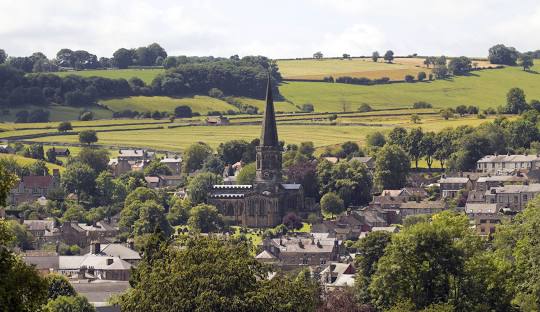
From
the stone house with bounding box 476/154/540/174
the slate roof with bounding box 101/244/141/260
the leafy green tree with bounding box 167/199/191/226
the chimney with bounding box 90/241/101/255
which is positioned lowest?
the leafy green tree with bounding box 167/199/191/226

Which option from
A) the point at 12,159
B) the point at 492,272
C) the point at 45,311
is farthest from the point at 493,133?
the point at 45,311

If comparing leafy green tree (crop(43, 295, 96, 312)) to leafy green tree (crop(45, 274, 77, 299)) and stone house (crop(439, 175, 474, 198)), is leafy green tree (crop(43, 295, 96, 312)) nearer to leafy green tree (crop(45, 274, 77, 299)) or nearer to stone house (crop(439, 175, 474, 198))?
leafy green tree (crop(45, 274, 77, 299))

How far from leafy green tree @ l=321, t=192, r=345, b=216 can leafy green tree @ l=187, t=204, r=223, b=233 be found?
12122mm

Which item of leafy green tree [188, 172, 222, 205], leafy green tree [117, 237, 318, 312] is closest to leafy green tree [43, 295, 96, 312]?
leafy green tree [117, 237, 318, 312]

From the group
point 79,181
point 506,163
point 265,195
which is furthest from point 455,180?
point 79,181

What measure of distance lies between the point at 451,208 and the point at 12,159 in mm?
52200

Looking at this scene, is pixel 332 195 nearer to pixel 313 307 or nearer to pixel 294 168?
pixel 294 168

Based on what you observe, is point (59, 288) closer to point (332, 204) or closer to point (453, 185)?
point (332, 204)

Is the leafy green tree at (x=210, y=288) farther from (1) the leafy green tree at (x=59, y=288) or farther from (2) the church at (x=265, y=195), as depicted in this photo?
(2) the church at (x=265, y=195)

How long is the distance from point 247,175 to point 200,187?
10.0m

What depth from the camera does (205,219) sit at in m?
171

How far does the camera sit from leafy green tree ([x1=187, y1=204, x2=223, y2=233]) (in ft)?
556

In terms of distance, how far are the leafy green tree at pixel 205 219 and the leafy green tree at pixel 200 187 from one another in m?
8.95

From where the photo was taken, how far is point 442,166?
200 metres
